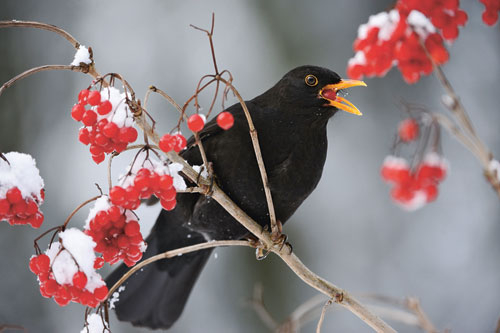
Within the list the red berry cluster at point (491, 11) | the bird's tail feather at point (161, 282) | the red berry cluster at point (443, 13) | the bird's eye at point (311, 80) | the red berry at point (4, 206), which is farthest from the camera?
the bird's tail feather at point (161, 282)

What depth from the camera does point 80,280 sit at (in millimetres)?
1676

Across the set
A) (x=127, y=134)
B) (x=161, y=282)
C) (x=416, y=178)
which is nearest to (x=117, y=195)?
(x=127, y=134)

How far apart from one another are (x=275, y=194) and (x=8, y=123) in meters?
4.18

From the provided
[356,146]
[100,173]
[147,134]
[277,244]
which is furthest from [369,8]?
[147,134]

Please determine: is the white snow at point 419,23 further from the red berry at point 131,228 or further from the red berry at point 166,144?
the red berry at point 131,228

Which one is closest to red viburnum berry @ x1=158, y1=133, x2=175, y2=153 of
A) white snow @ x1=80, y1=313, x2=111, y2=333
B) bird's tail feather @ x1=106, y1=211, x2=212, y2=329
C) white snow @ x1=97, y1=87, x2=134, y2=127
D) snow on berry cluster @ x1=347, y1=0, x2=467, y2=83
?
white snow @ x1=97, y1=87, x2=134, y2=127

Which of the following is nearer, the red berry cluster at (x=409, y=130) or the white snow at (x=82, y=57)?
the white snow at (x=82, y=57)

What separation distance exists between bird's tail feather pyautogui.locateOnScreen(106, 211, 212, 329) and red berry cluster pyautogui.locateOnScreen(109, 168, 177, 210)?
5.99 feet

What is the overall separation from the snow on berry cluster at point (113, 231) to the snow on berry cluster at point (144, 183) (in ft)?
0.19

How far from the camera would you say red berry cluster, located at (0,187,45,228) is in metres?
1.68

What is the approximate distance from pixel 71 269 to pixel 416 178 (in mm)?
2000

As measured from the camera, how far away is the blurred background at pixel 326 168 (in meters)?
6.02

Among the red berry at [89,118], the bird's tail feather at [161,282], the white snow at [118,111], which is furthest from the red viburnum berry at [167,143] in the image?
the bird's tail feather at [161,282]

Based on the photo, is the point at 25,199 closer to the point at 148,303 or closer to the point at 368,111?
the point at 148,303
